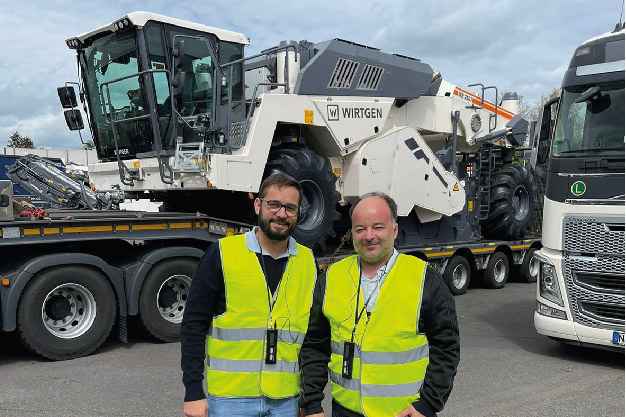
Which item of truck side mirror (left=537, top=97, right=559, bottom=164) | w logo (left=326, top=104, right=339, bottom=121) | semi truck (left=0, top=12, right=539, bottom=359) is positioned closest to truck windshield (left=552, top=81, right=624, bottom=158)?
truck side mirror (left=537, top=97, right=559, bottom=164)

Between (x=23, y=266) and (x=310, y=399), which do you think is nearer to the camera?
(x=310, y=399)

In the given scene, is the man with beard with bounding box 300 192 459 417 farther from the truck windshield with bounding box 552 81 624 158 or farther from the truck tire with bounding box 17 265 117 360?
the truck windshield with bounding box 552 81 624 158

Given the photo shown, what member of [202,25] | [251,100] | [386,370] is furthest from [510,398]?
[202,25]

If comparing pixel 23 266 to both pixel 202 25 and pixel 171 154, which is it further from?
pixel 202 25

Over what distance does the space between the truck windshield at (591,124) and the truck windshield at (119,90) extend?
187 inches

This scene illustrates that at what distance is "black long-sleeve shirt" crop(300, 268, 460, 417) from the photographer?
2312mm

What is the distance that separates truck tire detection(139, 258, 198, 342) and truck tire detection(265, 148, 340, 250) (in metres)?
1.54

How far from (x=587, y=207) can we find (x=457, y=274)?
4.51m

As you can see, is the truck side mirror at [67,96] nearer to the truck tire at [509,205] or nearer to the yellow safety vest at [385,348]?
the yellow safety vest at [385,348]

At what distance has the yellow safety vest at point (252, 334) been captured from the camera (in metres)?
2.50

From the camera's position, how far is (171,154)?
716cm

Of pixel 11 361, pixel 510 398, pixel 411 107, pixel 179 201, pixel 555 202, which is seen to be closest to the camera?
pixel 510 398

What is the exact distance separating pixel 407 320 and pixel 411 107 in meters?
7.49

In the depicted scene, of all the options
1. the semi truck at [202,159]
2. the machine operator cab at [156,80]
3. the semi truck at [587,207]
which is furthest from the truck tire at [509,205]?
the machine operator cab at [156,80]
